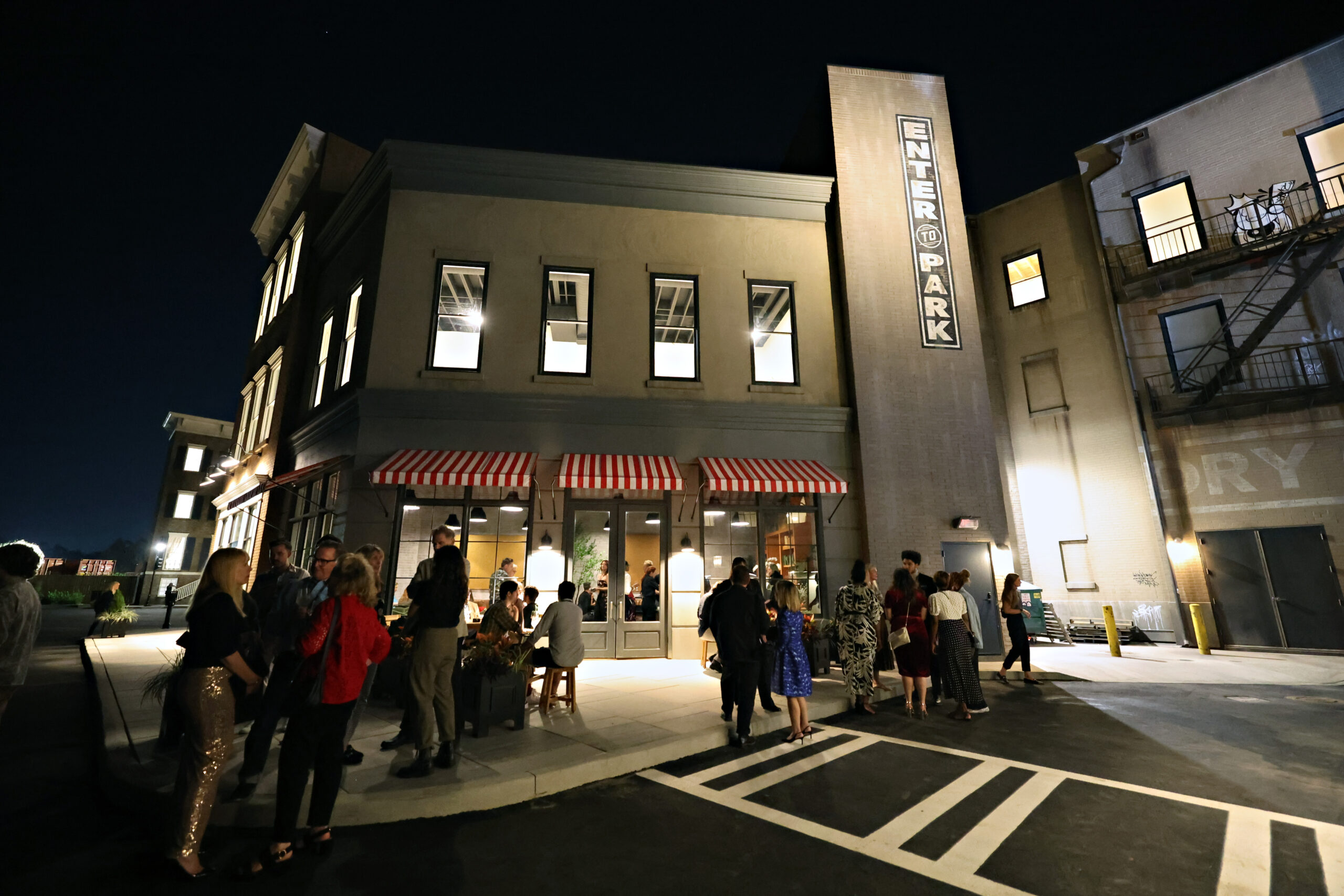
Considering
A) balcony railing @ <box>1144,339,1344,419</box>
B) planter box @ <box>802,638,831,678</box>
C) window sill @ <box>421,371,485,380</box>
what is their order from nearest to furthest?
planter box @ <box>802,638,831,678</box>, window sill @ <box>421,371,485,380</box>, balcony railing @ <box>1144,339,1344,419</box>

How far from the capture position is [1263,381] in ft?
50.2

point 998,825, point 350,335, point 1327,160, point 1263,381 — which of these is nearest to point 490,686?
point 998,825

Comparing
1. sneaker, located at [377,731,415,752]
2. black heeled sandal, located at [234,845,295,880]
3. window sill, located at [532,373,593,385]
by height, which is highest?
window sill, located at [532,373,593,385]

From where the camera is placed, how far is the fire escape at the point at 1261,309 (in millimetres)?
14812

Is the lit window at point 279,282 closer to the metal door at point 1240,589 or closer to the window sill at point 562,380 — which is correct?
the window sill at point 562,380

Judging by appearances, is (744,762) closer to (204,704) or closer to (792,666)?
(792,666)

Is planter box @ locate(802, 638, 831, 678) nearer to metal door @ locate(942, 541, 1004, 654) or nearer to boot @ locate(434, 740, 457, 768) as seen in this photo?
metal door @ locate(942, 541, 1004, 654)

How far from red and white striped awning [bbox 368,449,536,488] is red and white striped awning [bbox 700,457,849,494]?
3.87 metres

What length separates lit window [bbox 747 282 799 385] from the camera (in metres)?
14.2

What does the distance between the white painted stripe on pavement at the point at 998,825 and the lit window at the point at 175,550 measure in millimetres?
48655

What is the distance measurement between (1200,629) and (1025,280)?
11617 mm

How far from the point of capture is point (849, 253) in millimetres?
14766

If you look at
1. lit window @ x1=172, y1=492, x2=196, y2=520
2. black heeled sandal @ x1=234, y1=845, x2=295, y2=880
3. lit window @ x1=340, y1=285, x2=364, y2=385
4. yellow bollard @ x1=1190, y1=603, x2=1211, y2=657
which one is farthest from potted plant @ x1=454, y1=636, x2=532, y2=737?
lit window @ x1=172, y1=492, x2=196, y2=520

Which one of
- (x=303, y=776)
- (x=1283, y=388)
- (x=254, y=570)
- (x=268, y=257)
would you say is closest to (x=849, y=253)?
(x=1283, y=388)
